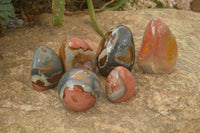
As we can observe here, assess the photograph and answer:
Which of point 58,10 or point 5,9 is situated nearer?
point 5,9

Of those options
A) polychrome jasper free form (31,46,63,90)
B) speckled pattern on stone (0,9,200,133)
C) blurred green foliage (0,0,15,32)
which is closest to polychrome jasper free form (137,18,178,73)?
speckled pattern on stone (0,9,200,133)

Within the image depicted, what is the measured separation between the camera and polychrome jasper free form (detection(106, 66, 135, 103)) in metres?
1.32

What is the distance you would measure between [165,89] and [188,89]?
0.13 metres

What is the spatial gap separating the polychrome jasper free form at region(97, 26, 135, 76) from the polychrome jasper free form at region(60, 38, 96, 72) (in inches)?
3.6

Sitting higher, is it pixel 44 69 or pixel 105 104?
pixel 44 69

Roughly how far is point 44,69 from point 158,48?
26.5 inches

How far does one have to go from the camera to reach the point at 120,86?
1316 millimetres

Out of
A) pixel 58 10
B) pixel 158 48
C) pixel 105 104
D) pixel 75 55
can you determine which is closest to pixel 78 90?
pixel 105 104

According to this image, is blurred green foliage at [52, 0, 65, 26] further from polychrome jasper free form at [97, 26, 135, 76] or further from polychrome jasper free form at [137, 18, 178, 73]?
polychrome jasper free form at [137, 18, 178, 73]

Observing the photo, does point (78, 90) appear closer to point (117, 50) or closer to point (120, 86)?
point (120, 86)

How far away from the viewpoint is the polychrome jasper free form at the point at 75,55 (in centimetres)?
146

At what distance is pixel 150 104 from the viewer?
1344 mm

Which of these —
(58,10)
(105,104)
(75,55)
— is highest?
(58,10)

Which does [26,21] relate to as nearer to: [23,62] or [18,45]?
[18,45]
